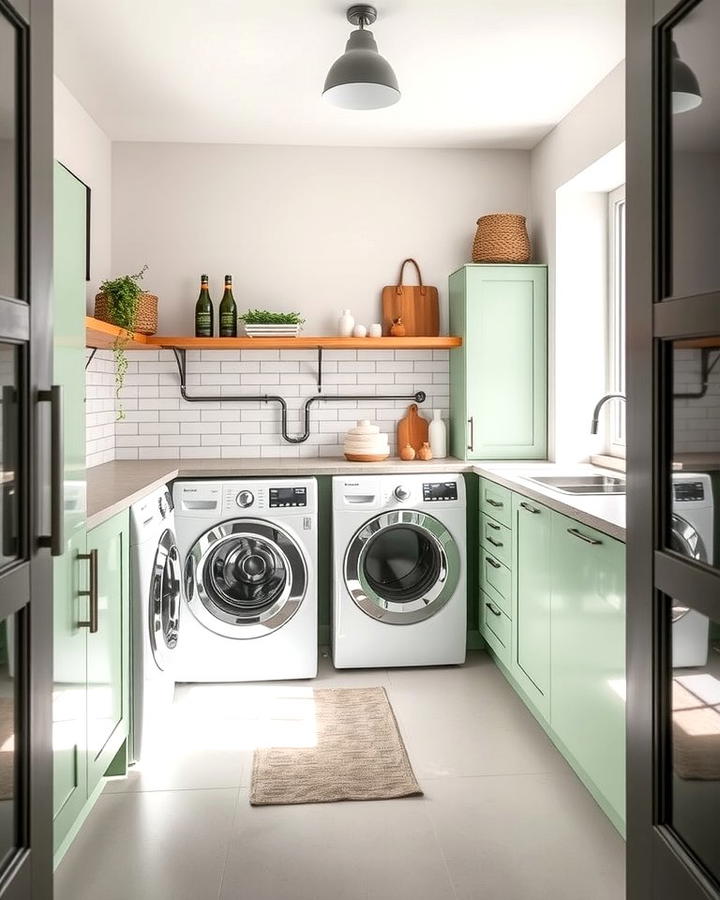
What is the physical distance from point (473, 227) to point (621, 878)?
336 centimetres

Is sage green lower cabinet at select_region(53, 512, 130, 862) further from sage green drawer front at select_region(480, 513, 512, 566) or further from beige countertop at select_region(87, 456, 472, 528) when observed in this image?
sage green drawer front at select_region(480, 513, 512, 566)

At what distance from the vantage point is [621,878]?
2180 mm

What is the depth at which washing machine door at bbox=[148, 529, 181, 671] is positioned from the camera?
295cm

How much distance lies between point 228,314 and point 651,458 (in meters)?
3.21

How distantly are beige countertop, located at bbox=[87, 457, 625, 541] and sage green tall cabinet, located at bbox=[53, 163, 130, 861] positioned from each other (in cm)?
22

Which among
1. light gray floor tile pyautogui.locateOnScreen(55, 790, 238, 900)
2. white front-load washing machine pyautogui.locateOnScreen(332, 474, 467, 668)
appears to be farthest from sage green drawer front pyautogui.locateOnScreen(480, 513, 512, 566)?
light gray floor tile pyautogui.locateOnScreen(55, 790, 238, 900)

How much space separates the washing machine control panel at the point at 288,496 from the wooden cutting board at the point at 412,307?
46.0 inches

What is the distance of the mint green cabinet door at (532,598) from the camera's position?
9.62 feet

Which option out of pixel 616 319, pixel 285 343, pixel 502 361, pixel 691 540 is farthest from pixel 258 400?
pixel 691 540

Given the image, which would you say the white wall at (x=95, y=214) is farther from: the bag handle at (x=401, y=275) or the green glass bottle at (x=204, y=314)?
the bag handle at (x=401, y=275)

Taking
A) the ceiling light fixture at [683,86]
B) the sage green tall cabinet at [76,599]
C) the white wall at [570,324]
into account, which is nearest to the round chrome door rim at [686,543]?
the ceiling light fixture at [683,86]

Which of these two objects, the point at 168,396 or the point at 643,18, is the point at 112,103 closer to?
the point at 168,396

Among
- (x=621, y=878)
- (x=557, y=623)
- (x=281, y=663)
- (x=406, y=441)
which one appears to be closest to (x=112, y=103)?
(x=406, y=441)

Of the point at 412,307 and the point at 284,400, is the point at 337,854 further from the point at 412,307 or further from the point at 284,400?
the point at 412,307
